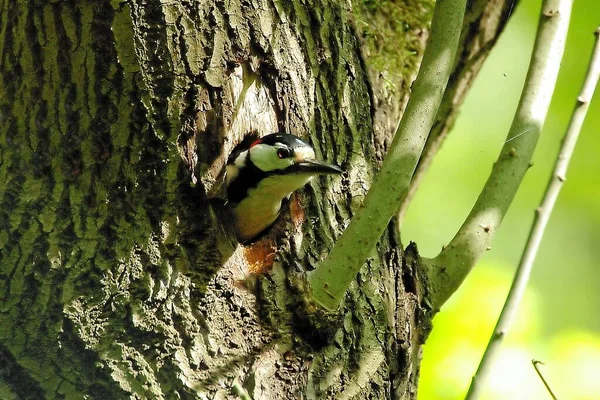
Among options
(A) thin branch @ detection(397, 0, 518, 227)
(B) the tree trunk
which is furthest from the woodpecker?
(A) thin branch @ detection(397, 0, 518, 227)

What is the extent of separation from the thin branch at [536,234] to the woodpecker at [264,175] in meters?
0.77

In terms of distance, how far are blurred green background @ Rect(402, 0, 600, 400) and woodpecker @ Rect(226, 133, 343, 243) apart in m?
1.47

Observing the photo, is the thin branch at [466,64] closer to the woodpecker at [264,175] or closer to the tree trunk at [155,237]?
the woodpecker at [264,175]

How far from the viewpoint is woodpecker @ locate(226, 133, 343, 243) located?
10.2ft

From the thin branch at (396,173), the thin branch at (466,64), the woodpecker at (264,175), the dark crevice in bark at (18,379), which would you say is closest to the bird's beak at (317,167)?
the woodpecker at (264,175)

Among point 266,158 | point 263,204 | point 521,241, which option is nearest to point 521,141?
point 266,158

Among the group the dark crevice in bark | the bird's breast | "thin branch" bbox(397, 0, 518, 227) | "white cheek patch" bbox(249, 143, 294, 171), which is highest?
"thin branch" bbox(397, 0, 518, 227)

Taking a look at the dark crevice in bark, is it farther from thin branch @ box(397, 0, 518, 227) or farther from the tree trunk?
thin branch @ box(397, 0, 518, 227)

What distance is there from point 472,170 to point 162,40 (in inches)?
162

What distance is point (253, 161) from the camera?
11.7ft

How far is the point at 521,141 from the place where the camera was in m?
3.01

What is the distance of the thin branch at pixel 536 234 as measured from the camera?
253 cm

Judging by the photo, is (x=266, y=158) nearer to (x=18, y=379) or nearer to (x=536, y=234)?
(x=536, y=234)

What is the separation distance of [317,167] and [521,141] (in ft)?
2.58
